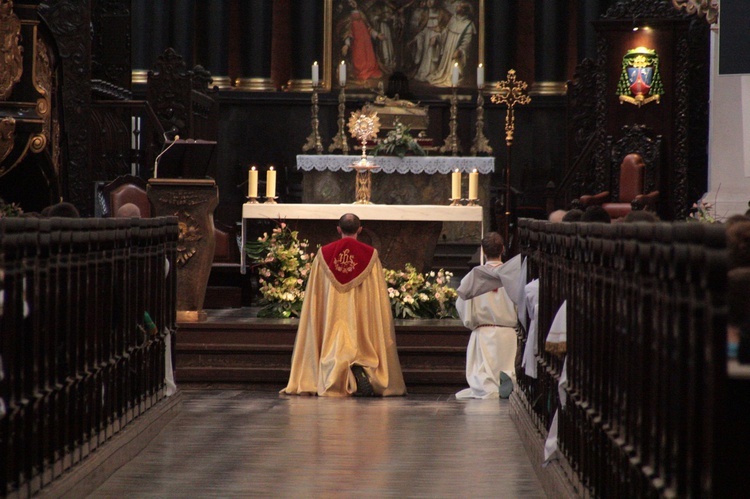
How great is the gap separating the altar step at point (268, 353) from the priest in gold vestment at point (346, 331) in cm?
68

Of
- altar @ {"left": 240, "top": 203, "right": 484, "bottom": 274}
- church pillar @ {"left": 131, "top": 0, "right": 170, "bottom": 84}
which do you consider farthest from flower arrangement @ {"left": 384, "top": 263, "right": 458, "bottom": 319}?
church pillar @ {"left": 131, "top": 0, "right": 170, "bottom": 84}

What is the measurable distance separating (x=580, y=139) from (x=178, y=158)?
871 cm

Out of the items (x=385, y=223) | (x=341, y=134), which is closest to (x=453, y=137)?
(x=341, y=134)

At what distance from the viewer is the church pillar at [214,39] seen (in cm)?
2011

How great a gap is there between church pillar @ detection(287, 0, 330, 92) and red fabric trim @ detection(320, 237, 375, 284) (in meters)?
11.4

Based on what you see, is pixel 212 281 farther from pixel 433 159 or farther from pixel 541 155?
pixel 541 155

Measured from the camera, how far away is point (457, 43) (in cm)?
2022

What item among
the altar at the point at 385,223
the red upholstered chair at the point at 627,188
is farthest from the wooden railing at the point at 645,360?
the red upholstered chair at the point at 627,188

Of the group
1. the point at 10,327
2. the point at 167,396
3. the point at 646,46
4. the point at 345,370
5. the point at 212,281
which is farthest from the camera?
the point at 646,46

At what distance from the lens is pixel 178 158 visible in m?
10.4

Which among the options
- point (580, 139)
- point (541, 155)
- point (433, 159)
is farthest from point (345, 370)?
point (541, 155)

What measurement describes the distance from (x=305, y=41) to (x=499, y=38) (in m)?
3.31

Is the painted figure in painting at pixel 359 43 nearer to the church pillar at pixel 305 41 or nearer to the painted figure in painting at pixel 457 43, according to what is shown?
the church pillar at pixel 305 41

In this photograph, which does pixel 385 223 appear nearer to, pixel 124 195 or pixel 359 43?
pixel 124 195
